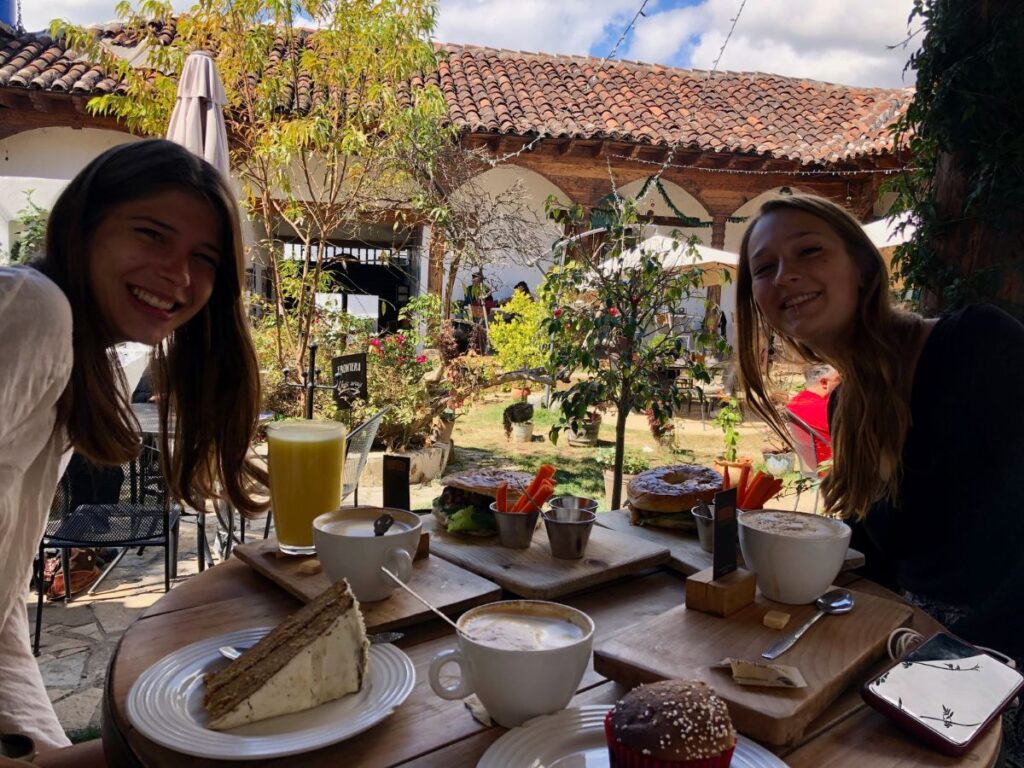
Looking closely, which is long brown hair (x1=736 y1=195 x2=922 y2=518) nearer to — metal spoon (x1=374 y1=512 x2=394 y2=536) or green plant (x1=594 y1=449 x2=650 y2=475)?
metal spoon (x1=374 y1=512 x2=394 y2=536)

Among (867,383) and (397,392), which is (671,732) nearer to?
(867,383)

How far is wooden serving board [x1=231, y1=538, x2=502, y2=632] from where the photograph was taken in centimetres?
118

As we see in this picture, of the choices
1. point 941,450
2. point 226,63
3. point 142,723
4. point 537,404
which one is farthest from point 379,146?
point 142,723

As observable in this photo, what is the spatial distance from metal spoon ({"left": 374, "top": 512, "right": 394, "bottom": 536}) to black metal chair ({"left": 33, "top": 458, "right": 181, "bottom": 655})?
1919mm

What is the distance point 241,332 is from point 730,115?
11453mm

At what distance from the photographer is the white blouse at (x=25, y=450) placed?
1093mm

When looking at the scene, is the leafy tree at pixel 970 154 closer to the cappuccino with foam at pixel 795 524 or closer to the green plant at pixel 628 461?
the cappuccino with foam at pixel 795 524

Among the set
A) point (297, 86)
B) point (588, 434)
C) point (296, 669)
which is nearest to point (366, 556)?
point (296, 669)

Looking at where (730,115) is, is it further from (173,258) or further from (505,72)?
(173,258)

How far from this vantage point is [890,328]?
1.79 metres

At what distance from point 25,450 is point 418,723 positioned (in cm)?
80

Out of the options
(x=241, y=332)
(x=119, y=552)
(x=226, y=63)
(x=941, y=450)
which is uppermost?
(x=226, y=63)

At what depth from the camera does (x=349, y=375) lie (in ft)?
9.36

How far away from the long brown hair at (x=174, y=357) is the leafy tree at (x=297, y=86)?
4.12m
